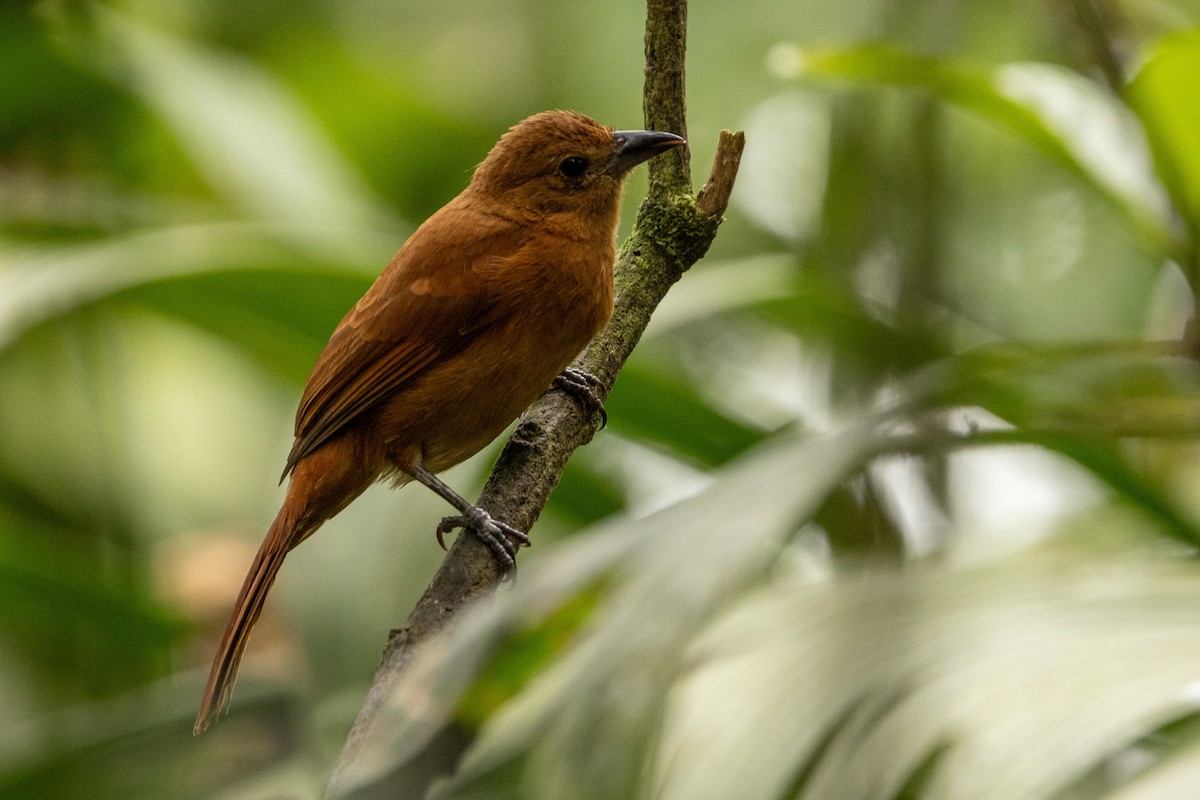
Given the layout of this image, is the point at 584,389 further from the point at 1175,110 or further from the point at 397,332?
the point at 1175,110

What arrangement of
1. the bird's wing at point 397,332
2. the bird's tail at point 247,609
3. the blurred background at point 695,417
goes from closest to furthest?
the blurred background at point 695,417 → the bird's tail at point 247,609 → the bird's wing at point 397,332

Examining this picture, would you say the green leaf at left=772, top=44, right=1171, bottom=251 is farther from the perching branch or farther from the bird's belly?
the bird's belly

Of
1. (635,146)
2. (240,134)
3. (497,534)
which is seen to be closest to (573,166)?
(635,146)

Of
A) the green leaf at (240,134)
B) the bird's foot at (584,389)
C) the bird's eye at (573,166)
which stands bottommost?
the bird's foot at (584,389)

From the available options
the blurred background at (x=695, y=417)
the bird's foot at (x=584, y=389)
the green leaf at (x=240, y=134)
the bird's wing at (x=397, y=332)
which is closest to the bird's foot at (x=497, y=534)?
the blurred background at (x=695, y=417)

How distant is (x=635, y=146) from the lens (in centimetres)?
335

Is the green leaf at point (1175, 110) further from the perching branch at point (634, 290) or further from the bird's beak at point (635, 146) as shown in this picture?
the bird's beak at point (635, 146)

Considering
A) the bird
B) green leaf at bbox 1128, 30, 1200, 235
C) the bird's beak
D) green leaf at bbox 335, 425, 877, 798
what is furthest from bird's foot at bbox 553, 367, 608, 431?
green leaf at bbox 335, 425, 877, 798

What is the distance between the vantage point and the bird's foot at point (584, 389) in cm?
304

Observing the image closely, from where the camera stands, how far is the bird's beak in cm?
309

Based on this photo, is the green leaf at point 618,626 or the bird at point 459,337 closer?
the green leaf at point 618,626

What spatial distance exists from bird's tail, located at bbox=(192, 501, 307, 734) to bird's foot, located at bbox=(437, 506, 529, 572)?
24.1 inches

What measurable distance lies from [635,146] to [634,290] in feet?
1.51

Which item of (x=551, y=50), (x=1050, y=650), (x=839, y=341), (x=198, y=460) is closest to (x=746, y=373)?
(x=839, y=341)
